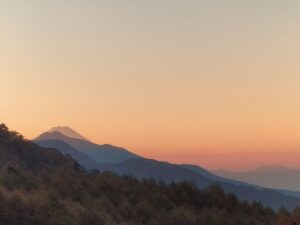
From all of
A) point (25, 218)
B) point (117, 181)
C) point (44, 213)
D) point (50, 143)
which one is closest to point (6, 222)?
point (25, 218)

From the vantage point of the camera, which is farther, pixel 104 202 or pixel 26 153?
pixel 26 153

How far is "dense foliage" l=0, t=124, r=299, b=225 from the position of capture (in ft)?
53.2

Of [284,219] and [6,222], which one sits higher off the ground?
[284,219]

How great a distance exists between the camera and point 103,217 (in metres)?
18.2

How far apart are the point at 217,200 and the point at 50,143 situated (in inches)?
6172

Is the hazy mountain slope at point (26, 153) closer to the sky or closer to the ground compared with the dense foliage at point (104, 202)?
closer to the sky

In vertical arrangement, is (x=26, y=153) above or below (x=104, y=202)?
above

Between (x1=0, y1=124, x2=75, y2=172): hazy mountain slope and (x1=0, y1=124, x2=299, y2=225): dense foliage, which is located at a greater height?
(x1=0, y1=124, x2=75, y2=172): hazy mountain slope

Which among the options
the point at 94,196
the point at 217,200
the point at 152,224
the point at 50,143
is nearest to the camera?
the point at 152,224

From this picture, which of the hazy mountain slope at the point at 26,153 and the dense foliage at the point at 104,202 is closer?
the dense foliage at the point at 104,202

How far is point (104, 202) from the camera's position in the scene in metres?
21.8

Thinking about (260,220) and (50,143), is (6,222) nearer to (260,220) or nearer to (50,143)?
(260,220)

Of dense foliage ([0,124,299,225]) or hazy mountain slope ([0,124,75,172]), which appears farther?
hazy mountain slope ([0,124,75,172])

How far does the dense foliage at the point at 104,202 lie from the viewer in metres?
16.2
